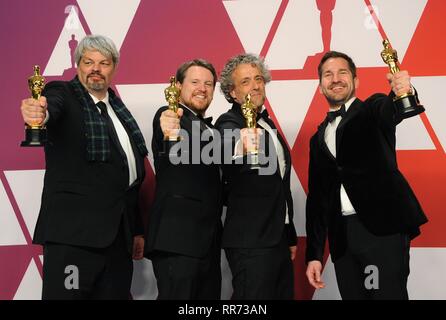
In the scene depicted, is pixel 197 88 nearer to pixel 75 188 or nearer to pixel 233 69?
pixel 233 69

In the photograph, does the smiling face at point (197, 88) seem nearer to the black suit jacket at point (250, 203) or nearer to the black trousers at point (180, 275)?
the black suit jacket at point (250, 203)

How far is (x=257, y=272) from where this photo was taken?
252 cm

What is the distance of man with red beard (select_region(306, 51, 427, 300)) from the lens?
252cm

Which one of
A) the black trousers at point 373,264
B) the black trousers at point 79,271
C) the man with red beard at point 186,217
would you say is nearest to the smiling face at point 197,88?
the man with red beard at point 186,217

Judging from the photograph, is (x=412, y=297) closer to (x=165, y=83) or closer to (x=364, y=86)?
(x=364, y=86)

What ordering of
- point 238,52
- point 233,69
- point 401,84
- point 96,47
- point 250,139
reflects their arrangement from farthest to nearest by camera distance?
point 238,52, point 233,69, point 96,47, point 250,139, point 401,84

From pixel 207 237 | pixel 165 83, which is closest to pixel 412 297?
pixel 207 237

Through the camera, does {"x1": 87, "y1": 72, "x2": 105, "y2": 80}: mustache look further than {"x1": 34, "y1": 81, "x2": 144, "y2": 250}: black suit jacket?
Yes

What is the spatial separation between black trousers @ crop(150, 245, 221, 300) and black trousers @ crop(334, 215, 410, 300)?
0.68 meters

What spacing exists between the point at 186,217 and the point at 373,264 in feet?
2.91

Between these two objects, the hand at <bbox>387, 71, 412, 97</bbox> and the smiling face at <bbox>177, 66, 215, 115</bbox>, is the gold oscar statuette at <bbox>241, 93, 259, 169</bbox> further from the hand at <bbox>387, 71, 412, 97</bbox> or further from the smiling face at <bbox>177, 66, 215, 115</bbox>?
the hand at <bbox>387, 71, 412, 97</bbox>

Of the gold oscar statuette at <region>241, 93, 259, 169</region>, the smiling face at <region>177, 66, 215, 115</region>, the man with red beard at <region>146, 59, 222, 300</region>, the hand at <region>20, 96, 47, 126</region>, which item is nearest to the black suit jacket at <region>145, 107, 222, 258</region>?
the man with red beard at <region>146, 59, 222, 300</region>

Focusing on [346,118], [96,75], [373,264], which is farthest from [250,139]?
[96,75]
